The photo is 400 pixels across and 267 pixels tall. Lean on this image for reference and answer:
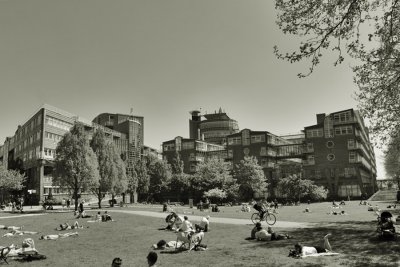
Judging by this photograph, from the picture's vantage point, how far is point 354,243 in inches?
647

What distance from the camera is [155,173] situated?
268 ft

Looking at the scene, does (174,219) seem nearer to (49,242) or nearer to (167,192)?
(49,242)

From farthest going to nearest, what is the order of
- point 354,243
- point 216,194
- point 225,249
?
point 216,194 < point 225,249 < point 354,243

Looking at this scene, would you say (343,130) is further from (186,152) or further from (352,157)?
(186,152)

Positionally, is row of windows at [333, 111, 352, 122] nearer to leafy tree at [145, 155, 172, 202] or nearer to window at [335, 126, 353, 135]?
window at [335, 126, 353, 135]

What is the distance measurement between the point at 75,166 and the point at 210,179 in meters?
29.1

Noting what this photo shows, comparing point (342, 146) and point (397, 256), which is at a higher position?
point (342, 146)

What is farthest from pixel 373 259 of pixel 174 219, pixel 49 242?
pixel 49 242

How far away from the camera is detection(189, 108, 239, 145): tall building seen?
6058 inches

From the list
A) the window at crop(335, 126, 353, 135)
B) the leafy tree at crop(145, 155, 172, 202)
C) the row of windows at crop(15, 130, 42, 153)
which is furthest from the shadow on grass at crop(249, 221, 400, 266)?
the row of windows at crop(15, 130, 42, 153)

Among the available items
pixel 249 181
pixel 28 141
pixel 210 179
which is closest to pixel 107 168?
pixel 210 179

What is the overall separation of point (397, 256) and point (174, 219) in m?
15.4

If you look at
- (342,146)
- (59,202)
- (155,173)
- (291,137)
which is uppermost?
(291,137)

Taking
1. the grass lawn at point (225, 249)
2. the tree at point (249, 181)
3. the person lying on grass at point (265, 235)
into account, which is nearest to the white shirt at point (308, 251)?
the grass lawn at point (225, 249)
